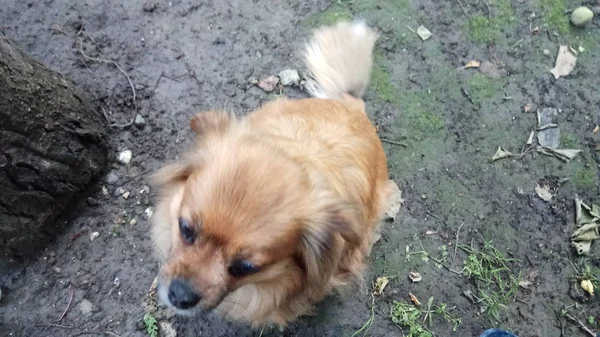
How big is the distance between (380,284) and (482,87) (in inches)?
65.9

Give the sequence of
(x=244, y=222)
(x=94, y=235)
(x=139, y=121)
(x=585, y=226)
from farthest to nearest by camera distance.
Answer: (x=585, y=226), (x=139, y=121), (x=94, y=235), (x=244, y=222)

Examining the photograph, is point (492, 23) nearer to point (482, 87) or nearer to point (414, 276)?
point (482, 87)

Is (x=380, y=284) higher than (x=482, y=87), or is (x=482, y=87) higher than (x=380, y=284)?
(x=482, y=87)

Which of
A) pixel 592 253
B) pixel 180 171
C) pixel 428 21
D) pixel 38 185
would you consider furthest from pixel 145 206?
pixel 592 253

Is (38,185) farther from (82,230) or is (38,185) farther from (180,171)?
(180,171)

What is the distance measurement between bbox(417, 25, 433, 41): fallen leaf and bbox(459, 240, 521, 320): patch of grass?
158cm

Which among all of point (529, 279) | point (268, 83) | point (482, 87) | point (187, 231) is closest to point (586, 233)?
point (529, 279)

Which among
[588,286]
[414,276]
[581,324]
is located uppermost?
[414,276]

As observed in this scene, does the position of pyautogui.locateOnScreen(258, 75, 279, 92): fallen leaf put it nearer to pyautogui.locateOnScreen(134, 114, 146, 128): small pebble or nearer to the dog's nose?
pyautogui.locateOnScreen(134, 114, 146, 128): small pebble

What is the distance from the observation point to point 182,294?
210cm

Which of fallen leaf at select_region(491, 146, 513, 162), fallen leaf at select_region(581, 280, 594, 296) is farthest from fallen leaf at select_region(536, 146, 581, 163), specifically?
fallen leaf at select_region(581, 280, 594, 296)

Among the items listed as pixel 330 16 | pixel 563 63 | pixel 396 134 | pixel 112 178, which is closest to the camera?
pixel 112 178

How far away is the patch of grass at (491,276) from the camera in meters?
3.39

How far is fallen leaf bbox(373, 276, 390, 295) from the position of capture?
333 centimetres
